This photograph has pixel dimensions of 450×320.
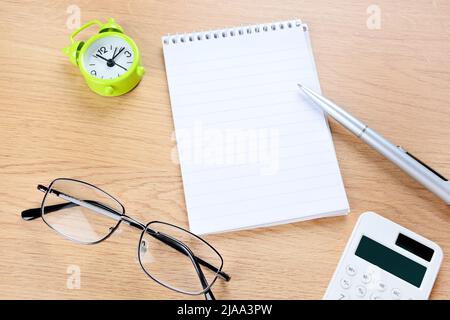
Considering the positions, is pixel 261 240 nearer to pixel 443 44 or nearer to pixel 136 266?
pixel 136 266

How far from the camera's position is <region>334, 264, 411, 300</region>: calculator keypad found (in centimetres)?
77

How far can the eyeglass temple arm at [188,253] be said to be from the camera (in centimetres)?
78

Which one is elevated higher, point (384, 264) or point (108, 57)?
point (108, 57)

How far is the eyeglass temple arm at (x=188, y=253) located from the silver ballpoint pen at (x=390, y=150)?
1.00 ft

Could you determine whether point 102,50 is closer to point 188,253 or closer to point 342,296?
point 188,253

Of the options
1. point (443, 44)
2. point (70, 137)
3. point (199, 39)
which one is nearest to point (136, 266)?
point (70, 137)

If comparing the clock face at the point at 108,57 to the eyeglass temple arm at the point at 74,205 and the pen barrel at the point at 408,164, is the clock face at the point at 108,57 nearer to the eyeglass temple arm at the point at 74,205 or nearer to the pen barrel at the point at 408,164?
the eyeglass temple arm at the point at 74,205

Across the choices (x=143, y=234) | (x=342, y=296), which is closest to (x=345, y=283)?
(x=342, y=296)

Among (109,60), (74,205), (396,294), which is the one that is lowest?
(396,294)

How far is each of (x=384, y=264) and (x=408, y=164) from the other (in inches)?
6.0

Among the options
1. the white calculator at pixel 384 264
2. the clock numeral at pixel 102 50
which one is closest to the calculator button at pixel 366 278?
the white calculator at pixel 384 264

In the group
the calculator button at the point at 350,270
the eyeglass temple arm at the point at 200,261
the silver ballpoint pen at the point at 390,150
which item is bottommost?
the calculator button at the point at 350,270

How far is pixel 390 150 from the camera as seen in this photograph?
32.0 inches

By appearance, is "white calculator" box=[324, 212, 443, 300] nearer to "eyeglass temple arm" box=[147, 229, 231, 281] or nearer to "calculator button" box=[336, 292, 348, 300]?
"calculator button" box=[336, 292, 348, 300]
